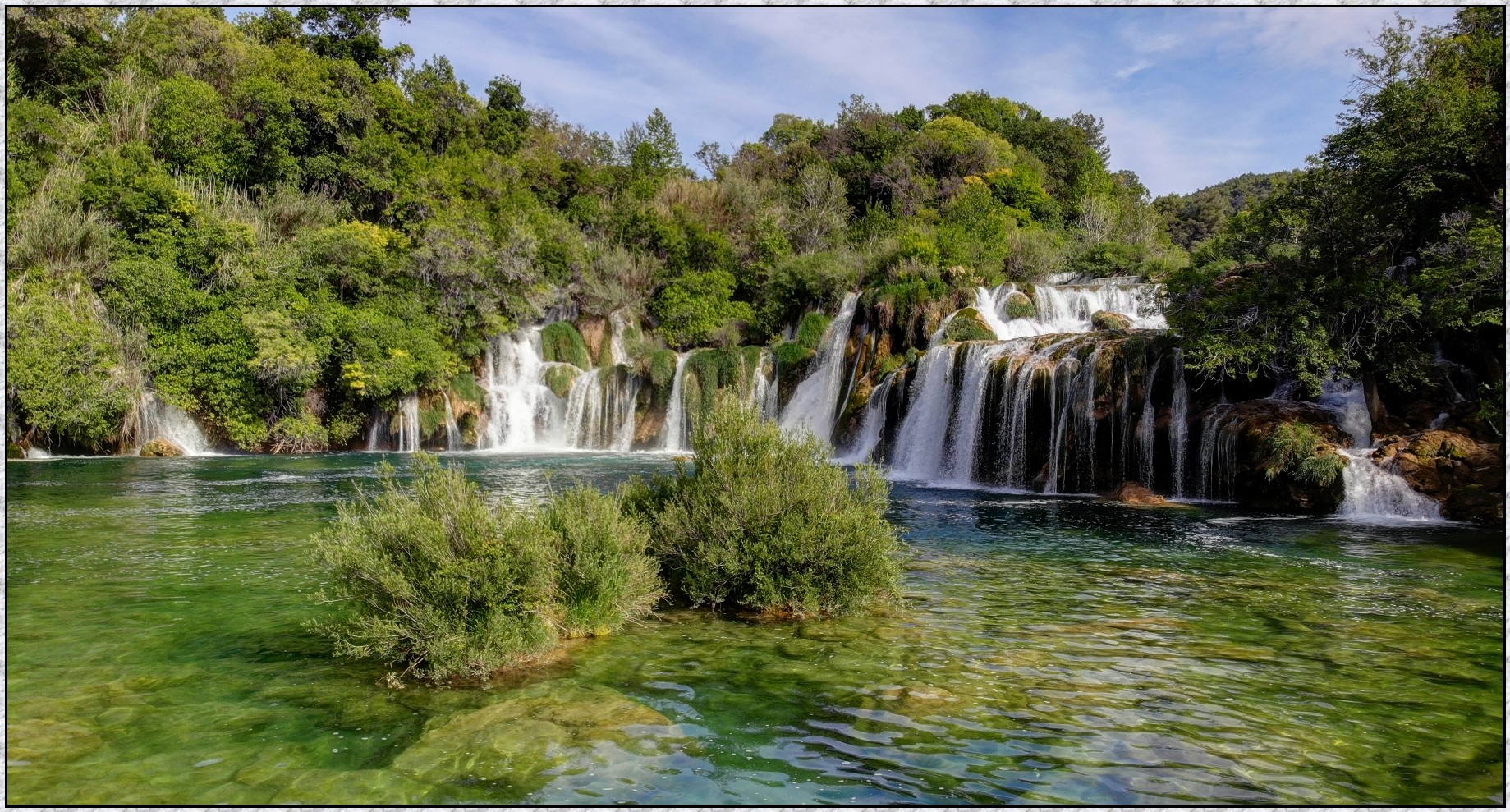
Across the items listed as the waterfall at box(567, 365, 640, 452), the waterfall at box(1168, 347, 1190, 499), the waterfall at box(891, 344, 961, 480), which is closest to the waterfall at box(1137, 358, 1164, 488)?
the waterfall at box(1168, 347, 1190, 499)

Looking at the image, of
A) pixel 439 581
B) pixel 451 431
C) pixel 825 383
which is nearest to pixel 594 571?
pixel 439 581

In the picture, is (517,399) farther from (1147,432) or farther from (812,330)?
(1147,432)

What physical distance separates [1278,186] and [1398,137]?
3.09 metres

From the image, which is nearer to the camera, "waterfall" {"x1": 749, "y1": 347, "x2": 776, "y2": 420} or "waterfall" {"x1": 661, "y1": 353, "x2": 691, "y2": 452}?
"waterfall" {"x1": 749, "y1": 347, "x2": 776, "y2": 420}

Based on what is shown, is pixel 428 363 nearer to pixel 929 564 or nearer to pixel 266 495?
pixel 266 495

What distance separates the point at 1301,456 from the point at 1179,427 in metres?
2.73

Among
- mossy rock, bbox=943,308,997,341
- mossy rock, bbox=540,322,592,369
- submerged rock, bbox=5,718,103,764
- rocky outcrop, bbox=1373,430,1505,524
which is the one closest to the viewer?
submerged rock, bbox=5,718,103,764

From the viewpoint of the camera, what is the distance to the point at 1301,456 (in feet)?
52.2

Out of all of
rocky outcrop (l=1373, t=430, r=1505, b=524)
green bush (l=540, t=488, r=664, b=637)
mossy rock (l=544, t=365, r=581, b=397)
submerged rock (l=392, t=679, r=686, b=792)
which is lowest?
submerged rock (l=392, t=679, r=686, b=792)

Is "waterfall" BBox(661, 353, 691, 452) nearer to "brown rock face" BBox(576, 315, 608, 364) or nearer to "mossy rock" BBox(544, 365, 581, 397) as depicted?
"mossy rock" BBox(544, 365, 581, 397)

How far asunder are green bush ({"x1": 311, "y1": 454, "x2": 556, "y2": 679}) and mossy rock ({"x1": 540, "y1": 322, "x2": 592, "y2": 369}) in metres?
29.1

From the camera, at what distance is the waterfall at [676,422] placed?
1276 inches

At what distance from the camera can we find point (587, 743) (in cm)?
518

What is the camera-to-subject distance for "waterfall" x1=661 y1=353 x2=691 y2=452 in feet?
106
